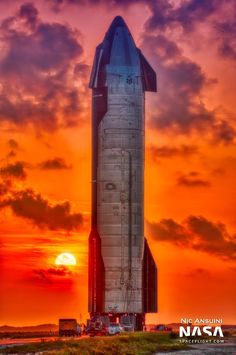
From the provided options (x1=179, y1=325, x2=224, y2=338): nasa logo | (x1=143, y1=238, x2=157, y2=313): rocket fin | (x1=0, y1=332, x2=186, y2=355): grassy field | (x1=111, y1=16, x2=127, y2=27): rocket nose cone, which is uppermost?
(x1=111, y1=16, x2=127, y2=27): rocket nose cone

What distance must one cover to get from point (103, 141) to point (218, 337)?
88.4ft

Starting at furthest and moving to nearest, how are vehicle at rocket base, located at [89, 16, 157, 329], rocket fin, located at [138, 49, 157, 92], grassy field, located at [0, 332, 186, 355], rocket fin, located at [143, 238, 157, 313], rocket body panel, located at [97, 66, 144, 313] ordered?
rocket fin, located at [138, 49, 157, 92]
rocket fin, located at [143, 238, 157, 313]
rocket body panel, located at [97, 66, 144, 313]
vehicle at rocket base, located at [89, 16, 157, 329]
grassy field, located at [0, 332, 186, 355]

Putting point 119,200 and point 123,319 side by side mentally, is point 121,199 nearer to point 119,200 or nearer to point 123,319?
point 119,200

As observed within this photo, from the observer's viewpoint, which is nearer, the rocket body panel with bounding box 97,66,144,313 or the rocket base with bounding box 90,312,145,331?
the rocket base with bounding box 90,312,145,331

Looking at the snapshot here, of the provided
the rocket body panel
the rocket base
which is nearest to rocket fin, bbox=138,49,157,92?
the rocket body panel

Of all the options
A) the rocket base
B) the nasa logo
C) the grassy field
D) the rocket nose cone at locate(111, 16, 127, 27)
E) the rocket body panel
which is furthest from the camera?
the rocket nose cone at locate(111, 16, 127, 27)

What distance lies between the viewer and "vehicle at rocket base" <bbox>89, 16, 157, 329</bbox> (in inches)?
4660

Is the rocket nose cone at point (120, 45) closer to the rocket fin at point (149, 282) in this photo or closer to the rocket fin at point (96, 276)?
the rocket fin at point (96, 276)

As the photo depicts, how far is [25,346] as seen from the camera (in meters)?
94.2

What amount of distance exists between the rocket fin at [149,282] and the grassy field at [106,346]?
971 centimetres

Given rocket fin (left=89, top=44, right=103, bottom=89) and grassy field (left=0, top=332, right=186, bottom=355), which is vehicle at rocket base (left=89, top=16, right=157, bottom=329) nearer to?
rocket fin (left=89, top=44, right=103, bottom=89)

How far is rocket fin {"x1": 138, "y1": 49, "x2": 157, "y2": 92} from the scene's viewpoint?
402 feet

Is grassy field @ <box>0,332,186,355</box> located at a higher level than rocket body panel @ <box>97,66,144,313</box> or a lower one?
lower

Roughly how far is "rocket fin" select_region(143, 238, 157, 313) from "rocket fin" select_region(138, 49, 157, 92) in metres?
17.6
